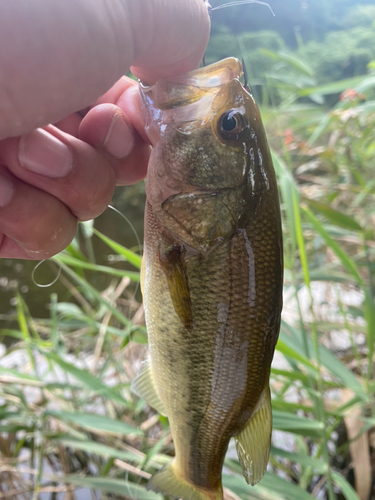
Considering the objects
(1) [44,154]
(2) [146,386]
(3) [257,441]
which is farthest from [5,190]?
(3) [257,441]

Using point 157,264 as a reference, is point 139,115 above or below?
above

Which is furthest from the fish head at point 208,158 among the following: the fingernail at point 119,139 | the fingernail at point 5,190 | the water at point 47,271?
the water at point 47,271

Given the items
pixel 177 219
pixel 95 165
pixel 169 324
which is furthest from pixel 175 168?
pixel 169 324

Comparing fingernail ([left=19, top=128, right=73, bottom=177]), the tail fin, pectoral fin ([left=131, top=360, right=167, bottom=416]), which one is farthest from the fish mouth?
the tail fin

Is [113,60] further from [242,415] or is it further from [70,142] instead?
[242,415]

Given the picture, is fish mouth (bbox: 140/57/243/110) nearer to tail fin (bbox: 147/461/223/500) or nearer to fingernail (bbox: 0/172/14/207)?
fingernail (bbox: 0/172/14/207)

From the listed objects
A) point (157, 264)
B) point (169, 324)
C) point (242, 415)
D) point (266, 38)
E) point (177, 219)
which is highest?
point (266, 38)
